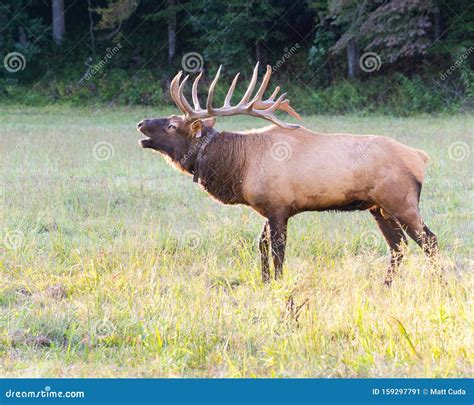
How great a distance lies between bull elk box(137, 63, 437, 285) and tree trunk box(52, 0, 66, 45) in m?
27.5

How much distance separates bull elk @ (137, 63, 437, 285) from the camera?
23.7ft

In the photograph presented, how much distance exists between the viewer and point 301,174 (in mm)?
7277

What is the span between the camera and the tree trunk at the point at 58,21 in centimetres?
3369

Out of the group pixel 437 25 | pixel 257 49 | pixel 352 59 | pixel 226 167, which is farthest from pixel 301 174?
pixel 257 49

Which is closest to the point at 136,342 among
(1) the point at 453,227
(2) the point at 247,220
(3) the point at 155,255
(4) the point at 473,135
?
(3) the point at 155,255

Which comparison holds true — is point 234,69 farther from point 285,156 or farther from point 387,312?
point 387,312

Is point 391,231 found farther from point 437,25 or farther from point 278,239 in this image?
point 437,25

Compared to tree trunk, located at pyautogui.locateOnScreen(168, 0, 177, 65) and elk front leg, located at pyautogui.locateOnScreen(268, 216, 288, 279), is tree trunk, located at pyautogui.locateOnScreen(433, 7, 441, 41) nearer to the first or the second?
tree trunk, located at pyautogui.locateOnScreen(168, 0, 177, 65)

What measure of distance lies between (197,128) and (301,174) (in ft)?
3.63

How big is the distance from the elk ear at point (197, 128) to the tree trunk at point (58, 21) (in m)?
27.4

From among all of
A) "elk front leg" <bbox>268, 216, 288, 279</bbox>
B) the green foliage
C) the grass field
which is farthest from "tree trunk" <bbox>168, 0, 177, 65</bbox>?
"elk front leg" <bbox>268, 216, 288, 279</bbox>

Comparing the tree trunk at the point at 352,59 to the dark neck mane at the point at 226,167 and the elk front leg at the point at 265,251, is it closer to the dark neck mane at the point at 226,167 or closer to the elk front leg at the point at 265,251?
the dark neck mane at the point at 226,167

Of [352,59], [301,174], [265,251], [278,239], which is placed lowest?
[352,59]

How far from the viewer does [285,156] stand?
736 cm
